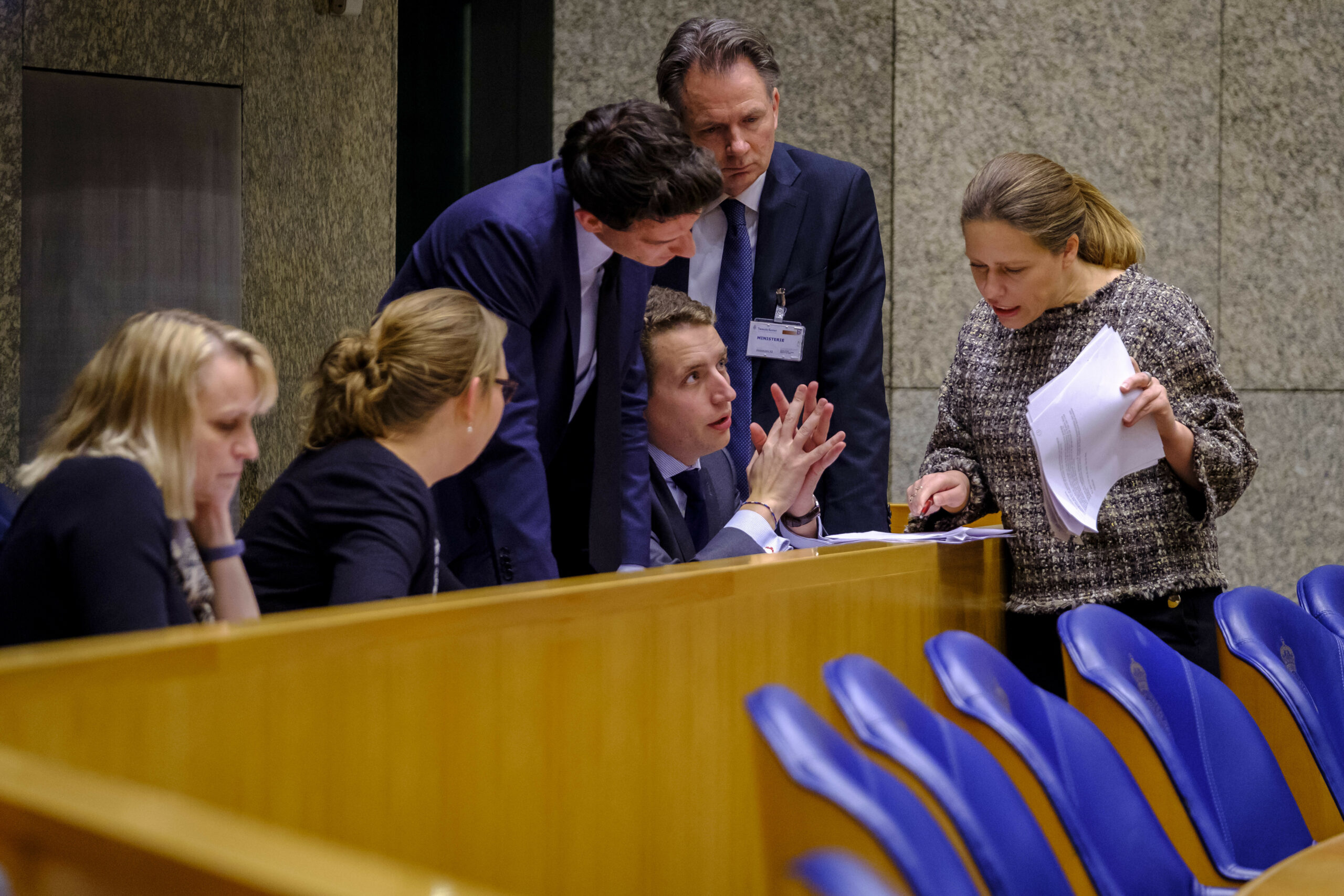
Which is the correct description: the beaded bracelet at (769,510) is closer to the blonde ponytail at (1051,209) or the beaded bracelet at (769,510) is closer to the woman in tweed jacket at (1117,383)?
the woman in tweed jacket at (1117,383)

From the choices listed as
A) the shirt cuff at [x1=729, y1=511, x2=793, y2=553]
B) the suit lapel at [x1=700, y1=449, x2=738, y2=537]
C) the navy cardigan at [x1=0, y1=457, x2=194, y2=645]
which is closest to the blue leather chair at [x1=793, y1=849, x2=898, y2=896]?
the navy cardigan at [x1=0, y1=457, x2=194, y2=645]

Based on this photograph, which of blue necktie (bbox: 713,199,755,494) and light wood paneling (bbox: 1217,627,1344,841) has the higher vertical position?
blue necktie (bbox: 713,199,755,494)

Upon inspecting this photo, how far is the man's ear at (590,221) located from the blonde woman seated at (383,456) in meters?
0.29

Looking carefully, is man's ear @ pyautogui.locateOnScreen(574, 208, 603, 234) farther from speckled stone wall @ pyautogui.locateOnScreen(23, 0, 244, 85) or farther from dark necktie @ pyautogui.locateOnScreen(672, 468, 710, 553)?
speckled stone wall @ pyautogui.locateOnScreen(23, 0, 244, 85)

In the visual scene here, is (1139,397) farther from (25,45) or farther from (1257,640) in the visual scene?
(25,45)

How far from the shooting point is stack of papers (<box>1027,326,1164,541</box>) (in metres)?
1.95

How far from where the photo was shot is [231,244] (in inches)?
156

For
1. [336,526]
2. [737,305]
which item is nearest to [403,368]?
[336,526]

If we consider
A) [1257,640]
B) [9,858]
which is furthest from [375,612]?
[1257,640]

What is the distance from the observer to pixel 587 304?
Result: 2.23m

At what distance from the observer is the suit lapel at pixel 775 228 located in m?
2.64

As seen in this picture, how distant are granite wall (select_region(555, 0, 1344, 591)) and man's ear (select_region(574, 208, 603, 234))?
2121mm

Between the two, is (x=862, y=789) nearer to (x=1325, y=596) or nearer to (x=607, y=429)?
(x=607, y=429)

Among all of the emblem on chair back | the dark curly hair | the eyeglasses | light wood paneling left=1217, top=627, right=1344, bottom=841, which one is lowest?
light wood paneling left=1217, top=627, right=1344, bottom=841
